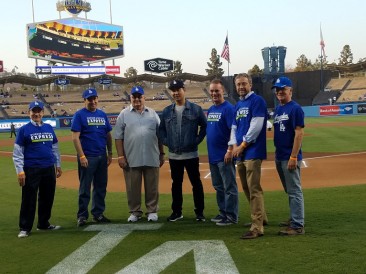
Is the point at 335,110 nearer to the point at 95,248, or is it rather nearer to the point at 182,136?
the point at 182,136

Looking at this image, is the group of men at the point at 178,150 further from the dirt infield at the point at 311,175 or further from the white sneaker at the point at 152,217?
the dirt infield at the point at 311,175

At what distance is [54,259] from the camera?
15.5 feet

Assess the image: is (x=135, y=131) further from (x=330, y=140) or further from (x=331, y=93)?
(x=331, y=93)

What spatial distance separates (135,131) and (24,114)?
4324 cm

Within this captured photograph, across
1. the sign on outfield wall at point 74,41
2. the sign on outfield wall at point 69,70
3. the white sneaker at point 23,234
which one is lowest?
the white sneaker at point 23,234

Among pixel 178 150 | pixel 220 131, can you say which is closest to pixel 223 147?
pixel 220 131

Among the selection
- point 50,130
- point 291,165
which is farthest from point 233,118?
point 50,130

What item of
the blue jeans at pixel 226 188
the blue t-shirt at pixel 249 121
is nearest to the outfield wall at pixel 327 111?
the blue jeans at pixel 226 188

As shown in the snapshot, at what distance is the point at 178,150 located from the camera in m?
6.35

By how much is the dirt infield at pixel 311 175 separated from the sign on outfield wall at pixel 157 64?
4634 centimetres

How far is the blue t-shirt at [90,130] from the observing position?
21.1 feet

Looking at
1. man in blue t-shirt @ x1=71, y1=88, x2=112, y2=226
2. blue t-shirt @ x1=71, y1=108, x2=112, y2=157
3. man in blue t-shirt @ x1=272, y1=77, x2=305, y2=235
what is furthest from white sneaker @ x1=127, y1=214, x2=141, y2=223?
man in blue t-shirt @ x1=272, y1=77, x2=305, y2=235

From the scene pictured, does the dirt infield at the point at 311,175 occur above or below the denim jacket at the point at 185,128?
below

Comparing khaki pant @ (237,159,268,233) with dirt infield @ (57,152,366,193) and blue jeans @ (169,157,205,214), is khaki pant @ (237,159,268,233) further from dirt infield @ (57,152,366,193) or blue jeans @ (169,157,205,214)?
dirt infield @ (57,152,366,193)
